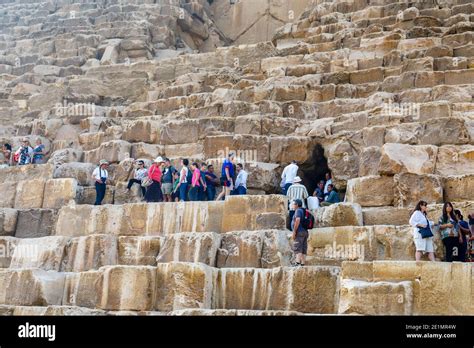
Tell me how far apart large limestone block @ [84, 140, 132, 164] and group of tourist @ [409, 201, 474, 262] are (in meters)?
8.08

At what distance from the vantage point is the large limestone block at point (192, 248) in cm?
1408

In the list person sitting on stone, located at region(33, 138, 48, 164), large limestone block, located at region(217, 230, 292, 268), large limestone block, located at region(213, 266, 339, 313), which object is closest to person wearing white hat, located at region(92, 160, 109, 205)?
person sitting on stone, located at region(33, 138, 48, 164)

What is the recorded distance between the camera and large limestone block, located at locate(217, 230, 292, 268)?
45.2ft

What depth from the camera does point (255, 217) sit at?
590 inches

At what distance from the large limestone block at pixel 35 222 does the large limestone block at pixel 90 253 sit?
2096 mm

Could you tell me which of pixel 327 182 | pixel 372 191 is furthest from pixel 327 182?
pixel 372 191

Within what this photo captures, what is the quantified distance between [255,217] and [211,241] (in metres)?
1.18

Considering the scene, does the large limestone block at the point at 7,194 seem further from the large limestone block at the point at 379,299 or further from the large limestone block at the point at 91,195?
the large limestone block at the point at 379,299

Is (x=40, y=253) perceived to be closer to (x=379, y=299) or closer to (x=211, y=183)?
(x=211, y=183)

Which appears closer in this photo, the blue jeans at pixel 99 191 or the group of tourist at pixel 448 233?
the group of tourist at pixel 448 233

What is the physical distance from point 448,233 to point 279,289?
9.07 feet

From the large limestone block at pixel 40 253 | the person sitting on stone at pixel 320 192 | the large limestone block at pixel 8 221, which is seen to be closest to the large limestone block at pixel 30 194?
the large limestone block at pixel 8 221

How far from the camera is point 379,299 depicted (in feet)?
36.8
